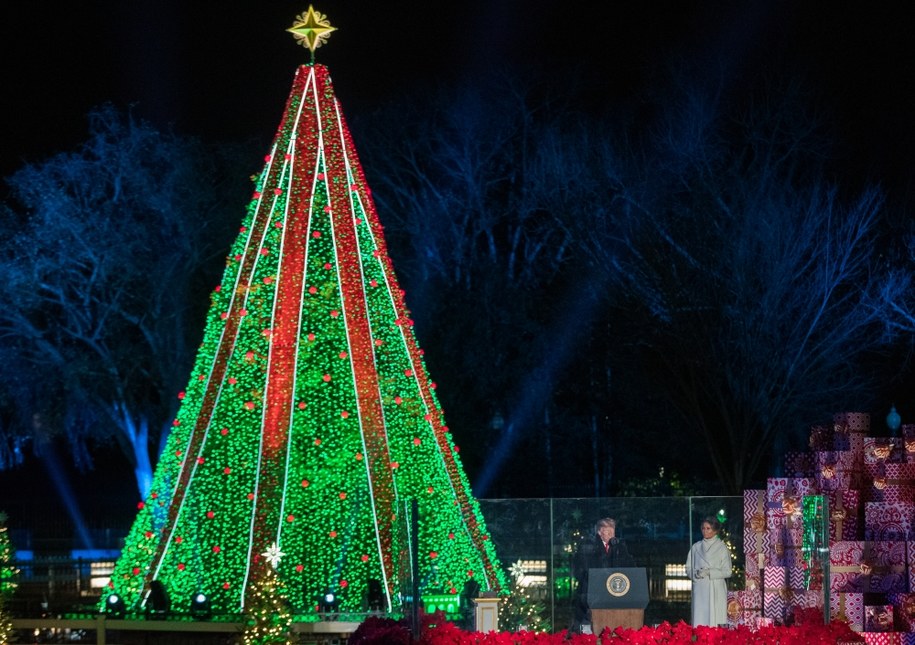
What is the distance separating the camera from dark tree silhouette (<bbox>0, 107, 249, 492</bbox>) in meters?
29.5

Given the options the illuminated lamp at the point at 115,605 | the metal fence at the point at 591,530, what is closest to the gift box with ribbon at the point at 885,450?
the metal fence at the point at 591,530

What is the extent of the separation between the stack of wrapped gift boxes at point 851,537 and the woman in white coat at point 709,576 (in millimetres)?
705

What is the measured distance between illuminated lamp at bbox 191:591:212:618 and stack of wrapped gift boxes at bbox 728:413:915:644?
225 inches

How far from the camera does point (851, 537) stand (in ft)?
57.2

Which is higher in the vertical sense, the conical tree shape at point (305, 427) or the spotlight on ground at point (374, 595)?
the conical tree shape at point (305, 427)

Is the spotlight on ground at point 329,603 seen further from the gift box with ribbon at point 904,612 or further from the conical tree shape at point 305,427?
the gift box with ribbon at point 904,612

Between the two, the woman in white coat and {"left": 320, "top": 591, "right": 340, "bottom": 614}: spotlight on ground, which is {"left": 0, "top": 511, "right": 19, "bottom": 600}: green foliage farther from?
the woman in white coat

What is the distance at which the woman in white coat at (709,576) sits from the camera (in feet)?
48.5

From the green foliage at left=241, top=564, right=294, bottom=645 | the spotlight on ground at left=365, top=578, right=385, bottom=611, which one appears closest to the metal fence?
the spotlight on ground at left=365, top=578, right=385, bottom=611

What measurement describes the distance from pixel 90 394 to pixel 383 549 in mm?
16248

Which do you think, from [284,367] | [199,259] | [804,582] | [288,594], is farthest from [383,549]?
[199,259]

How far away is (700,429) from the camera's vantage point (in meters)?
28.9

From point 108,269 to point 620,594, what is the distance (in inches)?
746

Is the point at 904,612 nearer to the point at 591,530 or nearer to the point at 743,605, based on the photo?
the point at 743,605
